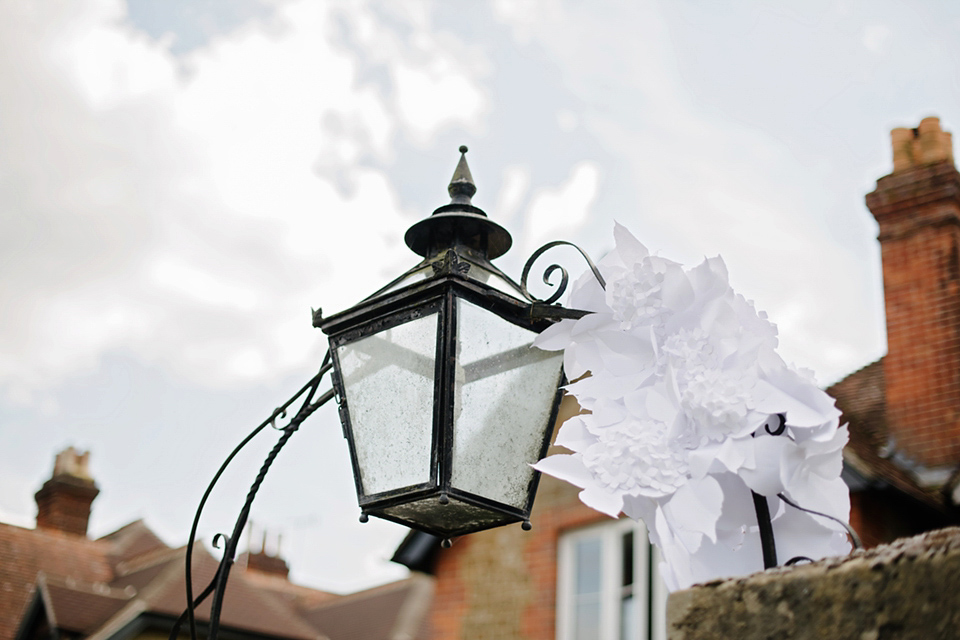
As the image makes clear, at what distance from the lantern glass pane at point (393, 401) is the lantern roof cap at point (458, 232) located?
38 cm

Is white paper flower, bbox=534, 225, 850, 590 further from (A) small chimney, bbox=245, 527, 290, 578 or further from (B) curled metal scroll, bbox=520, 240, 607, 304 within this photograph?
(A) small chimney, bbox=245, 527, 290, 578

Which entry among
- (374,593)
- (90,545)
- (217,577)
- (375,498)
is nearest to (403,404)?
(375,498)

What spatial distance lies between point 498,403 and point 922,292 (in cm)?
831

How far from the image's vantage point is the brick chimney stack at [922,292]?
29.4 ft

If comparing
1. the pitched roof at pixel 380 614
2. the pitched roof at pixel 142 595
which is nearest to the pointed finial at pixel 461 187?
the pitched roof at pixel 142 595

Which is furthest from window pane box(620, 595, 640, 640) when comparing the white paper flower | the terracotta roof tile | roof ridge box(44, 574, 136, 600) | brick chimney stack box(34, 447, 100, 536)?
brick chimney stack box(34, 447, 100, 536)

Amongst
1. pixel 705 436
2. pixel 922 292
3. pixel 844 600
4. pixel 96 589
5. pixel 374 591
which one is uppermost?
pixel 374 591

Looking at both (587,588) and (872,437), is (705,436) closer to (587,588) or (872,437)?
(587,588)

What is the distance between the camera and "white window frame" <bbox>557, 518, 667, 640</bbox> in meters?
8.57

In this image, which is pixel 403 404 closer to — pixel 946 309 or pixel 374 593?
pixel 946 309

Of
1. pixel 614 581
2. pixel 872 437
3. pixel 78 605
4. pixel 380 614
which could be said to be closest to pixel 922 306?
pixel 872 437

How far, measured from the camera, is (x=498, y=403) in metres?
2.33

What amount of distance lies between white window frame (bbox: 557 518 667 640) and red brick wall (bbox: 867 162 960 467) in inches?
106

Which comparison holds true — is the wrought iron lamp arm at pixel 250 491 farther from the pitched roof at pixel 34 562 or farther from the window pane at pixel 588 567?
the pitched roof at pixel 34 562
